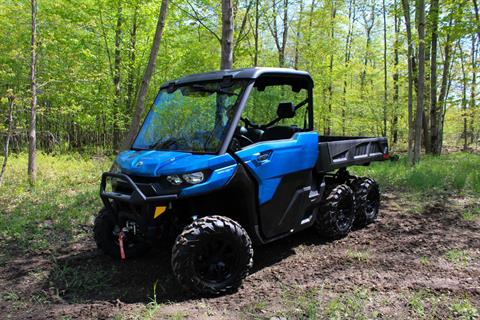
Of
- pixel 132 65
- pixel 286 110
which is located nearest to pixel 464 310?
pixel 286 110

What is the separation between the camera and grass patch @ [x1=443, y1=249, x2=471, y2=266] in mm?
4227

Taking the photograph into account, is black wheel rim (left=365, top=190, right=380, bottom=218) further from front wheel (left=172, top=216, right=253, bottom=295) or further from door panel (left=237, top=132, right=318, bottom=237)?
front wheel (left=172, top=216, right=253, bottom=295)

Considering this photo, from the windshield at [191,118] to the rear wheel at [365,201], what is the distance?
8.78 feet

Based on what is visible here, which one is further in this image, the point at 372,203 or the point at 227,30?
the point at 227,30

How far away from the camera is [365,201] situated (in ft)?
18.2

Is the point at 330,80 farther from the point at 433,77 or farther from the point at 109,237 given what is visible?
the point at 109,237

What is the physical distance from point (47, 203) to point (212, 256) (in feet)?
16.2

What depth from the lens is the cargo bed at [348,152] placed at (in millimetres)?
4781

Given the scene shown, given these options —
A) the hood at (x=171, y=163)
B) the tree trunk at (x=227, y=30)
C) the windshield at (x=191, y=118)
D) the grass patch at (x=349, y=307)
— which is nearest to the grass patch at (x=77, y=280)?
the hood at (x=171, y=163)

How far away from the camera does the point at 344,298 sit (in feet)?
11.0

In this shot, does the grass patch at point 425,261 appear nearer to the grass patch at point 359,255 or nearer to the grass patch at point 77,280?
the grass patch at point 359,255

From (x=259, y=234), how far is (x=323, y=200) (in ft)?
4.52

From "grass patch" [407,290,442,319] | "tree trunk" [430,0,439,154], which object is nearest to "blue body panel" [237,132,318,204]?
"grass patch" [407,290,442,319]

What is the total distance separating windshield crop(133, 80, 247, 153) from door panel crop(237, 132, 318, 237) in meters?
0.38
